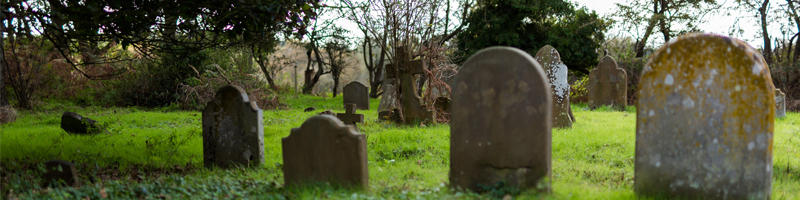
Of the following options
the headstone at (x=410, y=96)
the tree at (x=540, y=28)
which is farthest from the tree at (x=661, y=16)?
the headstone at (x=410, y=96)

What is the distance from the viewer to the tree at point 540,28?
23.4m

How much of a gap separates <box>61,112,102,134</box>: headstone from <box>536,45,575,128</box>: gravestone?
8.89m

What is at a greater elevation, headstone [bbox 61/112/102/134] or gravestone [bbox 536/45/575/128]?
gravestone [bbox 536/45/575/128]

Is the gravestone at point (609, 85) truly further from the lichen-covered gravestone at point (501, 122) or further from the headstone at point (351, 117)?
the lichen-covered gravestone at point (501, 122)

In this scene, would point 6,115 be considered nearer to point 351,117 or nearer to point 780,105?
point 351,117

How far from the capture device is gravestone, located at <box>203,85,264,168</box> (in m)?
6.66

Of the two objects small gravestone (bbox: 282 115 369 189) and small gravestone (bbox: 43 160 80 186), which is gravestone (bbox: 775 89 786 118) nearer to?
small gravestone (bbox: 282 115 369 189)

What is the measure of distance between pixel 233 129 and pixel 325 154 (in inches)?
83.6

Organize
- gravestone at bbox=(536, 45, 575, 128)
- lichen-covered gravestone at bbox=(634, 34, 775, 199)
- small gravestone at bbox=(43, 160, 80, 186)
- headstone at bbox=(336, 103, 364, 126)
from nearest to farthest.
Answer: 1. lichen-covered gravestone at bbox=(634, 34, 775, 199)
2. small gravestone at bbox=(43, 160, 80, 186)
3. gravestone at bbox=(536, 45, 575, 128)
4. headstone at bbox=(336, 103, 364, 126)

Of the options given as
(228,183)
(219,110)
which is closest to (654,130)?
(228,183)

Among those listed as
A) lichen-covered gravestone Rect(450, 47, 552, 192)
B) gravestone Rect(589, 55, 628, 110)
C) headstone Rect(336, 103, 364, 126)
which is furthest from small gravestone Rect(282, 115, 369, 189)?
gravestone Rect(589, 55, 628, 110)

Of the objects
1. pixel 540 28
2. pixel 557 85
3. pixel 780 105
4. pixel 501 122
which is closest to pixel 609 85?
pixel 780 105

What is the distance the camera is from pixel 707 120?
452 centimetres

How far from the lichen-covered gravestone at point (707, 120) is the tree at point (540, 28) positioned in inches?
744
